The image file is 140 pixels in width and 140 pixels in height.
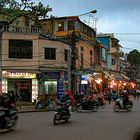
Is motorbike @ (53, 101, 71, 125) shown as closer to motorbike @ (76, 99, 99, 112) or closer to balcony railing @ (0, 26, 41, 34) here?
motorbike @ (76, 99, 99, 112)

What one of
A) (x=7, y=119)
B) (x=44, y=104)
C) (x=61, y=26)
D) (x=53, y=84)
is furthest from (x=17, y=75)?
(x=7, y=119)

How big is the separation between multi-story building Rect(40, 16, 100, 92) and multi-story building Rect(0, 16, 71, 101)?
521 cm

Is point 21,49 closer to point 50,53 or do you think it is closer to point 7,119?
point 50,53

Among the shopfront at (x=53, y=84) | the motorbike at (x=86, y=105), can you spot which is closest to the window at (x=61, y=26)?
the shopfront at (x=53, y=84)

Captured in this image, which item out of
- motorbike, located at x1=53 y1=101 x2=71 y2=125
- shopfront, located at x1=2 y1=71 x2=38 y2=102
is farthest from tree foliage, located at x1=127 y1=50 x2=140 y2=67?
motorbike, located at x1=53 y1=101 x2=71 y2=125

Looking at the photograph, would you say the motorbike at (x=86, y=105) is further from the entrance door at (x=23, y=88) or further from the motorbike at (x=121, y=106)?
the entrance door at (x=23, y=88)

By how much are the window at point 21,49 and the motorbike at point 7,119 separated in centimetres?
2868

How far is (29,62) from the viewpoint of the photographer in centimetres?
4697

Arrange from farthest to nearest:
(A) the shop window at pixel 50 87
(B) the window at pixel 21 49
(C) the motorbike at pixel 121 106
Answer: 1. (A) the shop window at pixel 50 87
2. (B) the window at pixel 21 49
3. (C) the motorbike at pixel 121 106

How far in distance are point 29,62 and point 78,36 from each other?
35.8ft

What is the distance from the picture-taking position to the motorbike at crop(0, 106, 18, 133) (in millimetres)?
16766

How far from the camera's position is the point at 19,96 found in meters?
46.9

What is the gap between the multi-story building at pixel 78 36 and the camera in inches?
2205

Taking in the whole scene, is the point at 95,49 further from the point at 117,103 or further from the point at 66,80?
the point at 117,103
